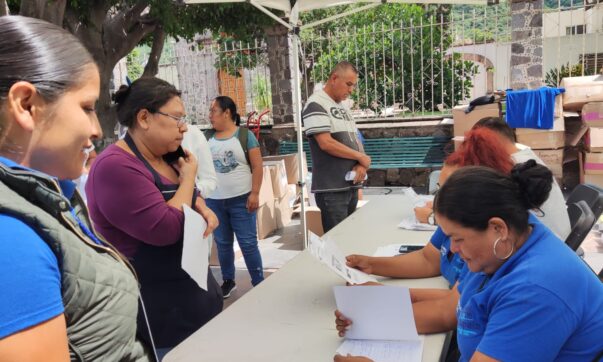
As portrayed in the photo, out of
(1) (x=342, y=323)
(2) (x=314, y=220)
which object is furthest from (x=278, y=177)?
(1) (x=342, y=323)

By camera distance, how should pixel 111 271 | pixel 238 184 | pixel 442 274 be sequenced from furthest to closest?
pixel 238 184 → pixel 442 274 → pixel 111 271

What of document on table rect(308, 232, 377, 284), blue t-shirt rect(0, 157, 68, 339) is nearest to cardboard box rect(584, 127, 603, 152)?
document on table rect(308, 232, 377, 284)

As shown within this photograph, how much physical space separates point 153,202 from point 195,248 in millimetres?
221

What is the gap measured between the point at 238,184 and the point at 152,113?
1915 millimetres

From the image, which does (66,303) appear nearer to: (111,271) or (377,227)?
(111,271)

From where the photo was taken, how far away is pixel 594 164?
5.72 metres

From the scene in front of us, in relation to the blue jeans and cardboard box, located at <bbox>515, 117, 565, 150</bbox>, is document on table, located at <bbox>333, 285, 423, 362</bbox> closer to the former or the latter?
the blue jeans

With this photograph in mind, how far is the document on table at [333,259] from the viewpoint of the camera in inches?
63.2

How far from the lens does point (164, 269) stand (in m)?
1.70

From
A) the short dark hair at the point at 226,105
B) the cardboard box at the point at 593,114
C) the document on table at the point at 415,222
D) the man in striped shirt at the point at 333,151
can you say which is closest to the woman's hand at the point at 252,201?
the man in striped shirt at the point at 333,151

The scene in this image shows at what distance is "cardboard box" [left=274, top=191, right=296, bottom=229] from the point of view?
5.48 m

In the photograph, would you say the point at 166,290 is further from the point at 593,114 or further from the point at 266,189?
the point at 593,114

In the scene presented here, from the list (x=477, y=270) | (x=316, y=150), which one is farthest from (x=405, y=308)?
(x=316, y=150)

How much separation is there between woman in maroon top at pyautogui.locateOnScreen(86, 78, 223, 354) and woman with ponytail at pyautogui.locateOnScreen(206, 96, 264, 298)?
178cm
